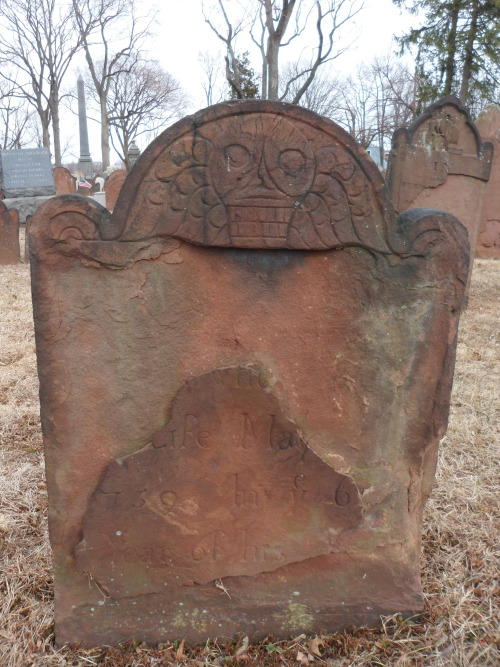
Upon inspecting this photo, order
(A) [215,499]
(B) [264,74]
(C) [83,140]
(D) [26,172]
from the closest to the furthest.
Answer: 1. (A) [215,499]
2. (B) [264,74]
3. (D) [26,172]
4. (C) [83,140]

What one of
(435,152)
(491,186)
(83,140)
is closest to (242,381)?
(435,152)

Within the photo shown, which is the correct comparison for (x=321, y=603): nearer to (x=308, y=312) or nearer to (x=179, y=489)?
(x=179, y=489)

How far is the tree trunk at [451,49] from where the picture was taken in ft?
57.9

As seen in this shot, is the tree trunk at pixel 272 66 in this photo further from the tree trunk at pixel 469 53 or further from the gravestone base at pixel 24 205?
the gravestone base at pixel 24 205

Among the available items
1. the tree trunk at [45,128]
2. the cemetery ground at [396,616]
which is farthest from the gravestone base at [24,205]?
the tree trunk at [45,128]

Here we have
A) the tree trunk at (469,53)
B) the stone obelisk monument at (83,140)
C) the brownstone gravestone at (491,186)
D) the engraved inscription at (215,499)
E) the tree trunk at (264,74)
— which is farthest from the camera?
the stone obelisk monument at (83,140)

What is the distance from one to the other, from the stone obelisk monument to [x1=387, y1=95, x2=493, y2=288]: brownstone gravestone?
3044 centimetres

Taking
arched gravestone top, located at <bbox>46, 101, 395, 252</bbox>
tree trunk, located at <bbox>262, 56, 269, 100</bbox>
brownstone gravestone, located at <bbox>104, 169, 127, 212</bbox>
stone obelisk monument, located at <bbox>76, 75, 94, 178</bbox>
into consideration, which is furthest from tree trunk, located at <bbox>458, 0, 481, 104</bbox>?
stone obelisk monument, located at <bbox>76, 75, 94, 178</bbox>

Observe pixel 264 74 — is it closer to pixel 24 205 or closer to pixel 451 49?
pixel 451 49

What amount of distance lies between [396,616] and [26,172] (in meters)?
17.6

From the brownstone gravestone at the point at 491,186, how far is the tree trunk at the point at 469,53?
7961mm

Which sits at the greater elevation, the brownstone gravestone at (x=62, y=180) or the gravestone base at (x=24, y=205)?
the brownstone gravestone at (x=62, y=180)

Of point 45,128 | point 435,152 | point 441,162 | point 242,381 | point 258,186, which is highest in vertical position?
point 45,128

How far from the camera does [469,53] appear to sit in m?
17.7
